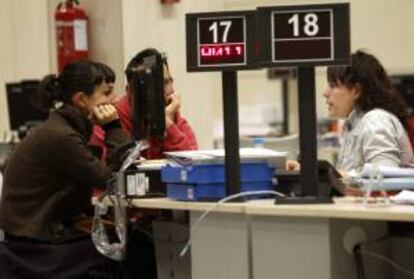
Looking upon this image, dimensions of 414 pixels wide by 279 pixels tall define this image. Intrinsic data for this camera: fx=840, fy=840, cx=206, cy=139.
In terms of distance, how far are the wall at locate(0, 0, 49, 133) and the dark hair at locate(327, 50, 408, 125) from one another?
3.36 meters

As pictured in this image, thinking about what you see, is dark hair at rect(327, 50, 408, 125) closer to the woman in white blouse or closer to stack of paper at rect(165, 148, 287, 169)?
the woman in white blouse

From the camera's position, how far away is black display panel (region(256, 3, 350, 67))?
Result: 2443 mm

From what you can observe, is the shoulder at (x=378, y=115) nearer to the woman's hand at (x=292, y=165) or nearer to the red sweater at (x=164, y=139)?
the woman's hand at (x=292, y=165)

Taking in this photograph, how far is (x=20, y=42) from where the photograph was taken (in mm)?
6664

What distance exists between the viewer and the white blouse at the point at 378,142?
338 cm

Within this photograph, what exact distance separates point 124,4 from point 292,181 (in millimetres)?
Answer: 2121

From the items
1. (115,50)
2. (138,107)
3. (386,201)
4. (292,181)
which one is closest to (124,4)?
(115,50)

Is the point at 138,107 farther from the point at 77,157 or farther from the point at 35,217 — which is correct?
the point at 35,217

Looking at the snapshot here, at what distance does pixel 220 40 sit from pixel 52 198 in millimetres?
884

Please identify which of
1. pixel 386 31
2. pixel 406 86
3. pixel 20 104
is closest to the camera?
pixel 20 104

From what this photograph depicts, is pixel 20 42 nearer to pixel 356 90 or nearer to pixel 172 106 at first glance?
pixel 172 106

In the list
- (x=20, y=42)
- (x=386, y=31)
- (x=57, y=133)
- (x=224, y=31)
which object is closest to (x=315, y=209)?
(x=224, y=31)

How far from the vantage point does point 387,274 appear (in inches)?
107

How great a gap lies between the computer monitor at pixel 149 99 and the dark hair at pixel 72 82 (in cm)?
30
